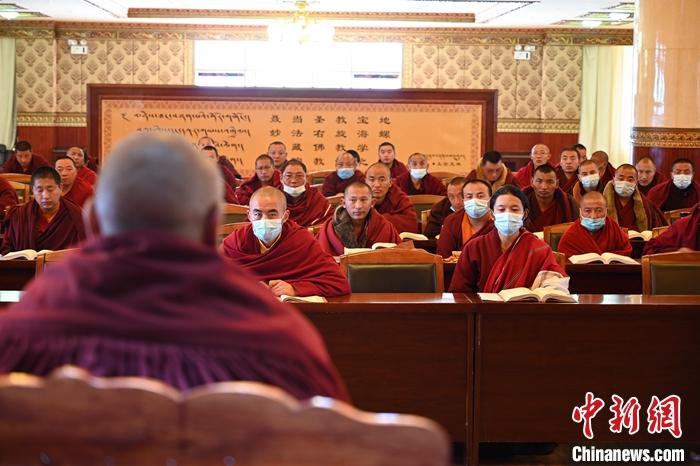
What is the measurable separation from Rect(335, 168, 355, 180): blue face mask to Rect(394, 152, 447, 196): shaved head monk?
462 mm

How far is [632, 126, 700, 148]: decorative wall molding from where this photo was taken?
9.59m

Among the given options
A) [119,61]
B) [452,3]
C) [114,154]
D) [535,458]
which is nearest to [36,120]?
[119,61]

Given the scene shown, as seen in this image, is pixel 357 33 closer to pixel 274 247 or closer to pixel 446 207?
pixel 446 207

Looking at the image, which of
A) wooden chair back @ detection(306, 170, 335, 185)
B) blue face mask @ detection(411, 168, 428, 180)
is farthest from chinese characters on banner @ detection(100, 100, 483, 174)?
blue face mask @ detection(411, 168, 428, 180)

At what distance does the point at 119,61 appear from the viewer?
55.1 feet

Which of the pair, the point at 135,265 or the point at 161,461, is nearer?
the point at 161,461

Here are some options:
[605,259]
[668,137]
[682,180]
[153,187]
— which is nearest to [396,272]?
[605,259]

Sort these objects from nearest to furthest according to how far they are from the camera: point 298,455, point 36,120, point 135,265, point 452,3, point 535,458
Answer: point 298,455, point 135,265, point 535,458, point 452,3, point 36,120

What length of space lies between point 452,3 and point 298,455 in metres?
13.4

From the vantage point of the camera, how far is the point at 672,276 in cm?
458

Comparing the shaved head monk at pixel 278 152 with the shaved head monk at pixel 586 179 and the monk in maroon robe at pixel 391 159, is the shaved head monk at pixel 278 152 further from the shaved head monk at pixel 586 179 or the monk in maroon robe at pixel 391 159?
the shaved head monk at pixel 586 179

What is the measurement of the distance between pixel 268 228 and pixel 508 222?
1.13 metres

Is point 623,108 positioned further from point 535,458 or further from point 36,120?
point 535,458

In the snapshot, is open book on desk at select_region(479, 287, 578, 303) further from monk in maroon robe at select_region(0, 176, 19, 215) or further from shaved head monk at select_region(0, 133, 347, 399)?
monk in maroon robe at select_region(0, 176, 19, 215)
